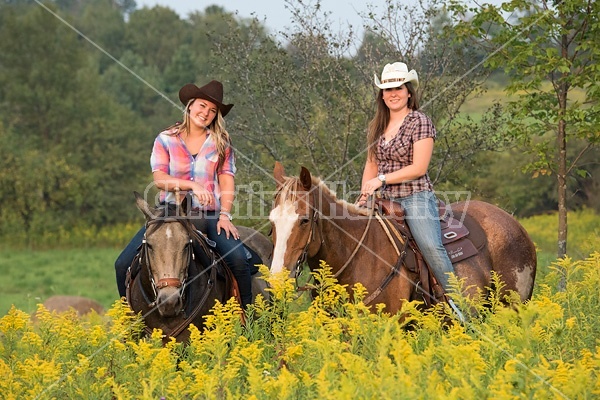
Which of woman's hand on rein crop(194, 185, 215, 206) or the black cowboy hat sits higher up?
the black cowboy hat

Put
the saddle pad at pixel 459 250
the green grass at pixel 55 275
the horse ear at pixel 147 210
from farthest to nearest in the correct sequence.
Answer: the green grass at pixel 55 275, the saddle pad at pixel 459 250, the horse ear at pixel 147 210

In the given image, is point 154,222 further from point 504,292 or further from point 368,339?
point 504,292

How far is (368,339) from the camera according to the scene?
587 cm

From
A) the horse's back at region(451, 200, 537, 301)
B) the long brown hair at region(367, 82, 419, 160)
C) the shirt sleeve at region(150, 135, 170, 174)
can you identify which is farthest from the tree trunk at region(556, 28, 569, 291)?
the shirt sleeve at region(150, 135, 170, 174)

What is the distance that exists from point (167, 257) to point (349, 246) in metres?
1.60

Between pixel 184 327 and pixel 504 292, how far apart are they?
10.8 ft

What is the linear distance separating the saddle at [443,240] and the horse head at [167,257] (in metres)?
1.90

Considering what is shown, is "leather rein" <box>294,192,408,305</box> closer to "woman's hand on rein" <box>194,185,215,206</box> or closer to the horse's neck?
the horse's neck

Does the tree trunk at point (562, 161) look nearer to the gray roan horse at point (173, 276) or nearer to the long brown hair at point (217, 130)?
the long brown hair at point (217, 130)

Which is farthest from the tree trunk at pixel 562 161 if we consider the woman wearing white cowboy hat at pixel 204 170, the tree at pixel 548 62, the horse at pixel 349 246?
the woman wearing white cowboy hat at pixel 204 170

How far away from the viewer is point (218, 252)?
8320mm

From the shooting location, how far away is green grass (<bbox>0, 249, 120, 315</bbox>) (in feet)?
104

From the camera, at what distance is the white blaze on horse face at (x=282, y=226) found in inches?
281

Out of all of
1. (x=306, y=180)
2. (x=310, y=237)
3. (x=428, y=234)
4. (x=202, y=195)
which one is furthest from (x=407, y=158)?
(x=202, y=195)
